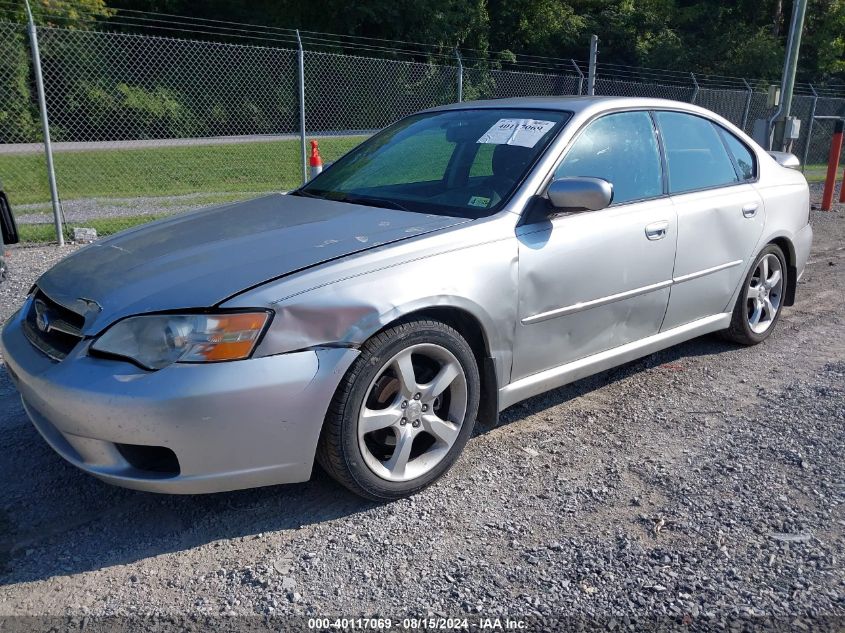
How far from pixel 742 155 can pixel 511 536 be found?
3248 millimetres

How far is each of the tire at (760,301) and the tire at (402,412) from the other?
8.00 ft

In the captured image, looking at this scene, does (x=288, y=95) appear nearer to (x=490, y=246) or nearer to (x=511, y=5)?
(x=511, y=5)

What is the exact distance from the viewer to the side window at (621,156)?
3.73 metres

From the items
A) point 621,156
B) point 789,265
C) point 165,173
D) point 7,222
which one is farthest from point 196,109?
point 621,156

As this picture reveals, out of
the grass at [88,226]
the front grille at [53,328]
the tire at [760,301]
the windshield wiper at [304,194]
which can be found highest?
the windshield wiper at [304,194]

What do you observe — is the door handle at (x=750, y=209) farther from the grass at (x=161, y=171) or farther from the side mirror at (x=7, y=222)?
the grass at (x=161, y=171)

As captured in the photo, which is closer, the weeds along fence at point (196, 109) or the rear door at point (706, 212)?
the rear door at point (706, 212)

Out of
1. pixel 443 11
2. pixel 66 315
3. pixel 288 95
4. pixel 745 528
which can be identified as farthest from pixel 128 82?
pixel 745 528

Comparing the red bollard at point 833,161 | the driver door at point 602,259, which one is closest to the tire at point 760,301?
the driver door at point 602,259

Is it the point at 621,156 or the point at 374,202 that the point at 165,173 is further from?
the point at 621,156

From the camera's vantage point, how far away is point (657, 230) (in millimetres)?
3924

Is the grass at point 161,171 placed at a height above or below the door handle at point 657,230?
below

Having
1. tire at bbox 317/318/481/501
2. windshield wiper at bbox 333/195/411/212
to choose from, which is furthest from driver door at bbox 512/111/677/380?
windshield wiper at bbox 333/195/411/212

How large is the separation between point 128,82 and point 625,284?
1903 cm
